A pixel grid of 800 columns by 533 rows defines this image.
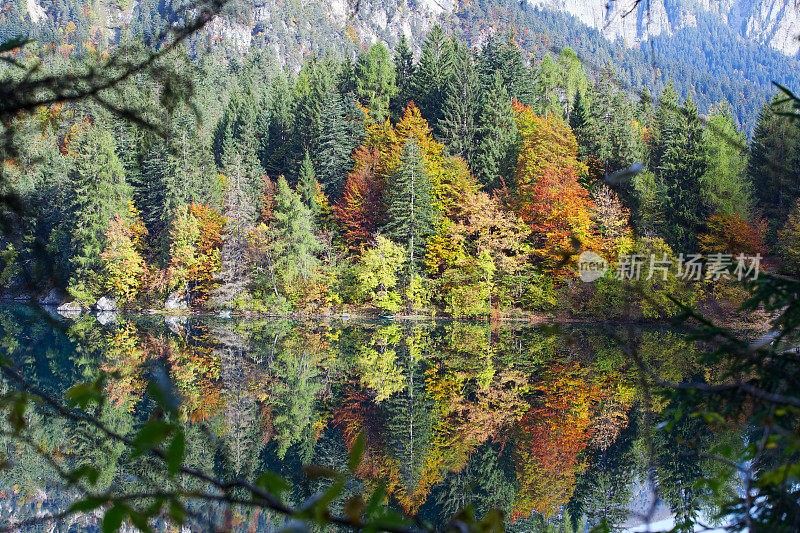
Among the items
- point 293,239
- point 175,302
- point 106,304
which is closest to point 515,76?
point 293,239

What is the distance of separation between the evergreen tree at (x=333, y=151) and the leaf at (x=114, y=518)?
1082 inches

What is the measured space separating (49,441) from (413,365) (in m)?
7.29

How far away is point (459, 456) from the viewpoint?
873cm

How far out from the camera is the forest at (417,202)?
73.8 ft

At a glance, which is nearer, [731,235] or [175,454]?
[175,454]

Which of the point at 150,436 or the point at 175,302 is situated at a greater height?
the point at 150,436

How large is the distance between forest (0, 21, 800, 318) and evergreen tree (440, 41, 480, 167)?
7 cm

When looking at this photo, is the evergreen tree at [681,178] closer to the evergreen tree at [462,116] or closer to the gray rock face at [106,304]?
the evergreen tree at [462,116]

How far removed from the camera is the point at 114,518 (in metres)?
0.85

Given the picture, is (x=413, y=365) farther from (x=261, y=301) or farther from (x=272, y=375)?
(x=261, y=301)

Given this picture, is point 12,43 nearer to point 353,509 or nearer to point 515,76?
point 353,509

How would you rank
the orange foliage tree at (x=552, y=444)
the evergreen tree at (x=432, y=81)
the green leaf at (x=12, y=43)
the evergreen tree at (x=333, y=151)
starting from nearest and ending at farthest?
the green leaf at (x=12, y=43)
the orange foliage tree at (x=552, y=444)
the evergreen tree at (x=333, y=151)
the evergreen tree at (x=432, y=81)

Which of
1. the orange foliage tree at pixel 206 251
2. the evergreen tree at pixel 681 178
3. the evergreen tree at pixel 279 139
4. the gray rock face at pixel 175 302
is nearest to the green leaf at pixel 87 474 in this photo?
the evergreen tree at pixel 681 178

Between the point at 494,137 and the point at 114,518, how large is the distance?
88.9 feet
